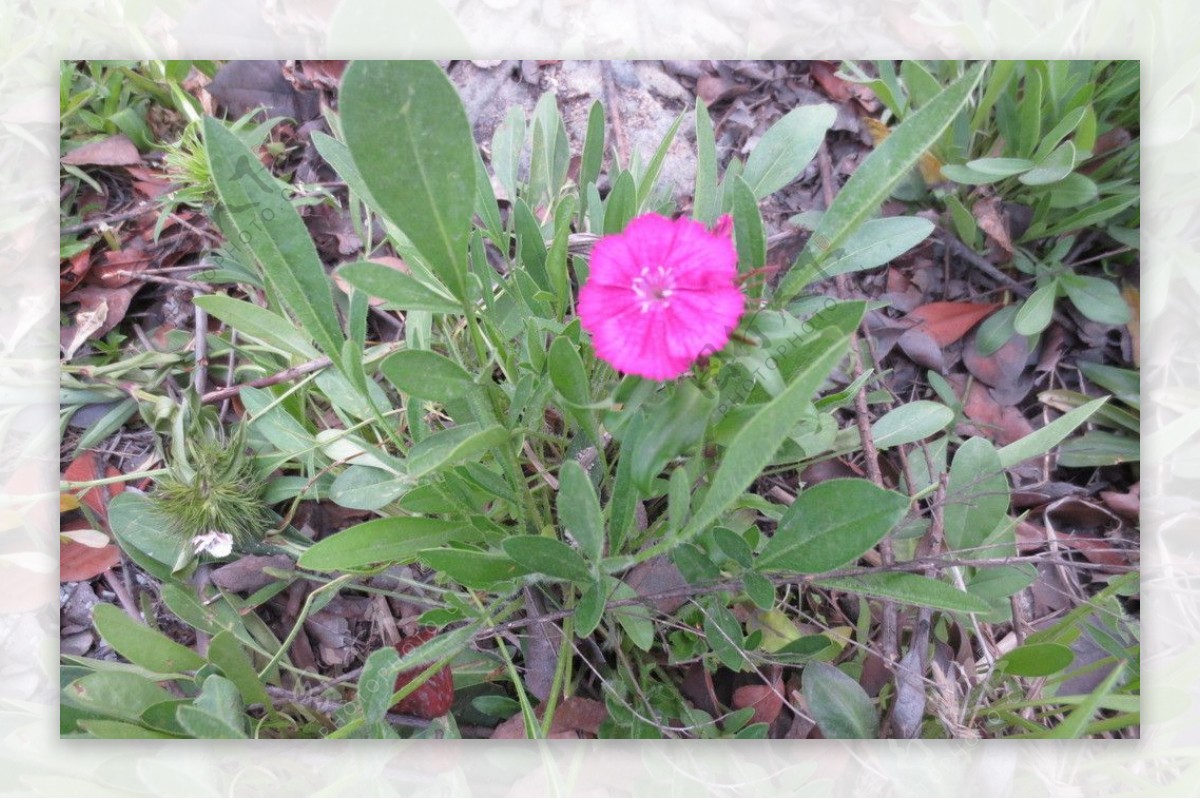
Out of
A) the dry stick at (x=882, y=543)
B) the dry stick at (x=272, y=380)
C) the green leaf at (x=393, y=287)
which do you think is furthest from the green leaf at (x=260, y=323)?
the dry stick at (x=882, y=543)

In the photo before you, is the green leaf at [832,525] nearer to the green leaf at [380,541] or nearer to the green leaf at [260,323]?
the green leaf at [380,541]

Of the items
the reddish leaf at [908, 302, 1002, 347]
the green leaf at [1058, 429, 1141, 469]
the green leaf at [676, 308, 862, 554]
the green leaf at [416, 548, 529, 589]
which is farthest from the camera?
the reddish leaf at [908, 302, 1002, 347]

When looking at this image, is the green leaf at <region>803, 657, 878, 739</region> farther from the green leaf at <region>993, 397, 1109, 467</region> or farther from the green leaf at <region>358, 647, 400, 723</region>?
the green leaf at <region>358, 647, 400, 723</region>

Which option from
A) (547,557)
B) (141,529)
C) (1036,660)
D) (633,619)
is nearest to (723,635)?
(633,619)

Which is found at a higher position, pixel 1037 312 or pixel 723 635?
pixel 1037 312

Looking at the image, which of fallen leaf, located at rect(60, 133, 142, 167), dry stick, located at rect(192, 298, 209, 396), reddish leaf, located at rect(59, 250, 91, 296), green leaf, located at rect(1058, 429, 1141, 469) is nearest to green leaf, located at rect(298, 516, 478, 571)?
dry stick, located at rect(192, 298, 209, 396)

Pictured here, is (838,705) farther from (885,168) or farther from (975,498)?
(885,168)
